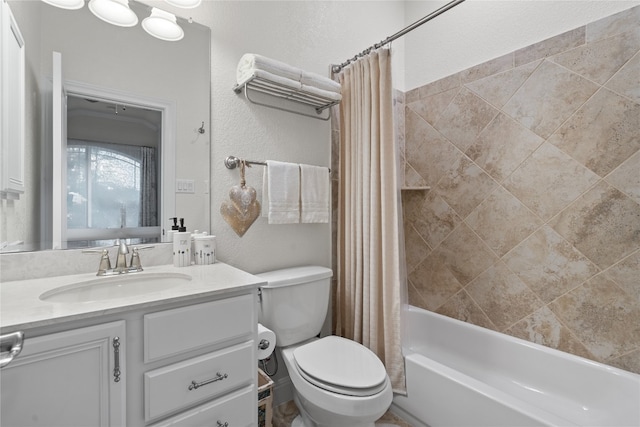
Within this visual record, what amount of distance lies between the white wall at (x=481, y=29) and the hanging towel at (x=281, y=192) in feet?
4.42

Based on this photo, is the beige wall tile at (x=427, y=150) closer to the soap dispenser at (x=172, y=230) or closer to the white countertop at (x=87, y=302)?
the white countertop at (x=87, y=302)

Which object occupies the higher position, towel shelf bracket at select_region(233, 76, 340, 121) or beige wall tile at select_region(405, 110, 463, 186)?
towel shelf bracket at select_region(233, 76, 340, 121)

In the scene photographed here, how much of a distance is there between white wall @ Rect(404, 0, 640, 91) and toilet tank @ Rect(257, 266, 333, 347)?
1673 millimetres

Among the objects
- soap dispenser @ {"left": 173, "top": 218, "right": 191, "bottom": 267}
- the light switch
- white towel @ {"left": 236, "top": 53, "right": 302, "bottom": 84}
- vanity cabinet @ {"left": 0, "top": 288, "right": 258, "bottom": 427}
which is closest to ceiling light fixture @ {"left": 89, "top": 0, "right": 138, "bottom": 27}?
white towel @ {"left": 236, "top": 53, "right": 302, "bottom": 84}

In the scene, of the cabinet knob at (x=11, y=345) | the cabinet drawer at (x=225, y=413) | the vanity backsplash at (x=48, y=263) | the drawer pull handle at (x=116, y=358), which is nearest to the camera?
the cabinet knob at (x=11, y=345)

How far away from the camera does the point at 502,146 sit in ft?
5.97

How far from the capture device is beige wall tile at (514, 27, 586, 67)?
5.08 feet

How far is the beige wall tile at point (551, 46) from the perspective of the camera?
155 cm

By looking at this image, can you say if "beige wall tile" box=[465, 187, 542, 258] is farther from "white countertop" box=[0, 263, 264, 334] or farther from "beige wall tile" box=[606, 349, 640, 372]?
"white countertop" box=[0, 263, 264, 334]

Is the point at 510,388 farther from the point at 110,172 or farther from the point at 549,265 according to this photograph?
the point at 110,172

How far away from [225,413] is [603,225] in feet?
6.09

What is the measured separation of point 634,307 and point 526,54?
55.2 inches

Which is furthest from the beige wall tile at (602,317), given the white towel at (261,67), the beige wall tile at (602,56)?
the white towel at (261,67)

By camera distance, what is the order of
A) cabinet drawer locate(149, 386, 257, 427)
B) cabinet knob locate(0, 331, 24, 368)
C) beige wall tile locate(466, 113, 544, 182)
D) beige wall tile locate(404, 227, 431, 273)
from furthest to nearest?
beige wall tile locate(404, 227, 431, 273) → beige wall tile locate(466, 113, 544, 182) → cabinet drawer locate(149, 386, 257, 427) → cabinet knob locate(0, 331, 24, 368)
